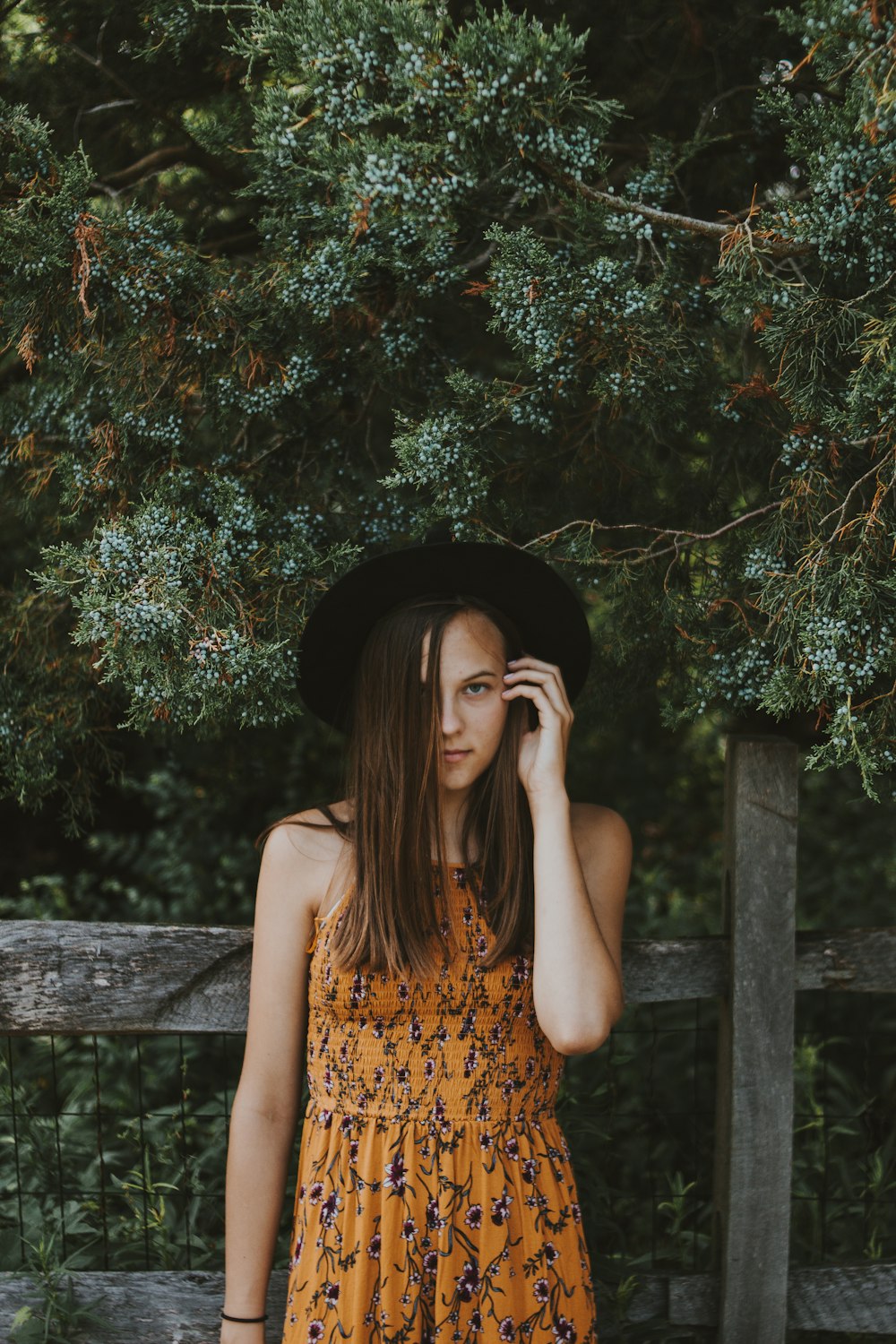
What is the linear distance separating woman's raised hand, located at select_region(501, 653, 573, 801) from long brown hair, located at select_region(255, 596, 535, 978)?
49 mm

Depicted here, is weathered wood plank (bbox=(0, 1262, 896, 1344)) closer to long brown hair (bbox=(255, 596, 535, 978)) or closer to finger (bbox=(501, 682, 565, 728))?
long brown hair (bbox=(255, 596, 535, 978))

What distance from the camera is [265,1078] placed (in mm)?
1851

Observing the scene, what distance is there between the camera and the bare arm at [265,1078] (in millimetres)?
1846

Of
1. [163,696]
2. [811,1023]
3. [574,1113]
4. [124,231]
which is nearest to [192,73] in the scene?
[124,231]

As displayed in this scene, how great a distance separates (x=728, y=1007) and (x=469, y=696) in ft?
3.40

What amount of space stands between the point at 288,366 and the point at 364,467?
0.42m

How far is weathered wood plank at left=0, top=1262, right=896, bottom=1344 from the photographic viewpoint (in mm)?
2350

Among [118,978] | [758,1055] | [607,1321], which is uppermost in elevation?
[118,978]

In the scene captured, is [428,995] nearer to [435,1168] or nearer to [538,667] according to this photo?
[435,1168]

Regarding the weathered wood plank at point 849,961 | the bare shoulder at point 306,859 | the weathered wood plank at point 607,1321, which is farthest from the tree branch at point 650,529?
the weathered wood plank at point 607,1321

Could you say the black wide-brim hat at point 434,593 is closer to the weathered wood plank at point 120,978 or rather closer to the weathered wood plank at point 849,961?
the weathered wood plank at point 120,978

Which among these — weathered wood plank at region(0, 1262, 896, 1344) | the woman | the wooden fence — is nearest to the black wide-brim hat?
the woman

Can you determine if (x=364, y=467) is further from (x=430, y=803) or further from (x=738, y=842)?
(x=738, y=842)

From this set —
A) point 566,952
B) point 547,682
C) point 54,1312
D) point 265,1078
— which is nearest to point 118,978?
point 265,1078
